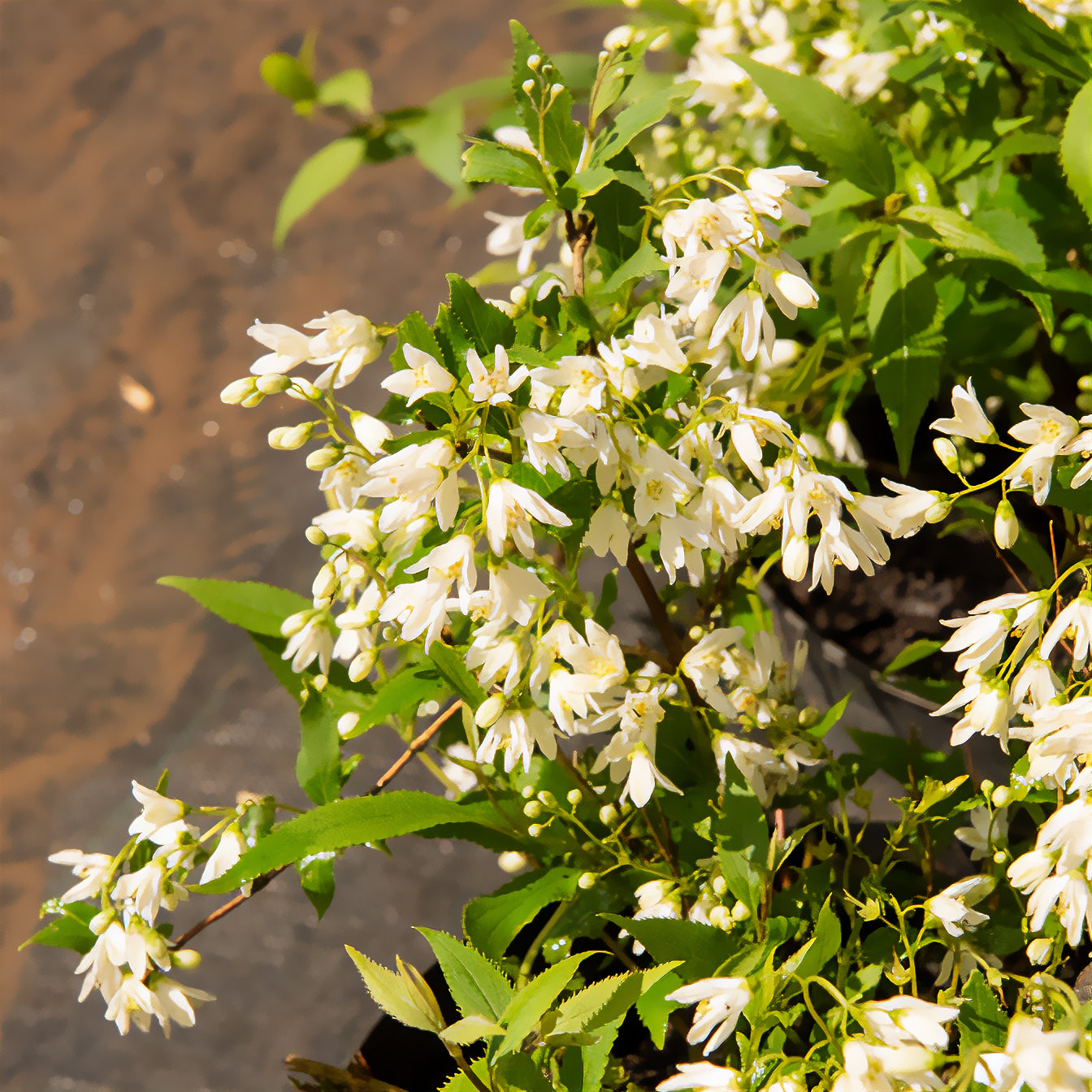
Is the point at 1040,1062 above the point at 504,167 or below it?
below

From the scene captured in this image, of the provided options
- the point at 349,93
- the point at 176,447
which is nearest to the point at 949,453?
the point at 349,93

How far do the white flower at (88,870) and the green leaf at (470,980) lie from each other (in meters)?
0.22

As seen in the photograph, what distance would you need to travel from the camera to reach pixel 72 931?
25.3 inches

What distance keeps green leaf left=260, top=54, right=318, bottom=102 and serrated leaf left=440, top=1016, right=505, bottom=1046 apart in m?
0.86

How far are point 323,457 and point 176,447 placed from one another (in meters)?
1.44

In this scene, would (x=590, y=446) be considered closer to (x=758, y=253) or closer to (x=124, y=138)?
(x=758, y=253)

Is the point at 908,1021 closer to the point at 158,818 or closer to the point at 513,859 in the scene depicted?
the point at 513,859

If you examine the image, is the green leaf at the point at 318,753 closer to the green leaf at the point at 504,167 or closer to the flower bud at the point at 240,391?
the flower bud at the point at 240,391

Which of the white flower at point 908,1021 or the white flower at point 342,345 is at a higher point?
the white flower at point 342,345

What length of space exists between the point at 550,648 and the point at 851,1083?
0.84 feet

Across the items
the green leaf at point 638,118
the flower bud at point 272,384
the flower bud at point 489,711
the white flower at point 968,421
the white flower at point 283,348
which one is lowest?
the flower bud at point 489,711

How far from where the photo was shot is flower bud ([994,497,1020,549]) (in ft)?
1.80

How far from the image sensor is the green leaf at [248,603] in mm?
730

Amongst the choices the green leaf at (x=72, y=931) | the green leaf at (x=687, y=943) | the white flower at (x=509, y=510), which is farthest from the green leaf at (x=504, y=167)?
the green leaf at (x=72, y=931)
